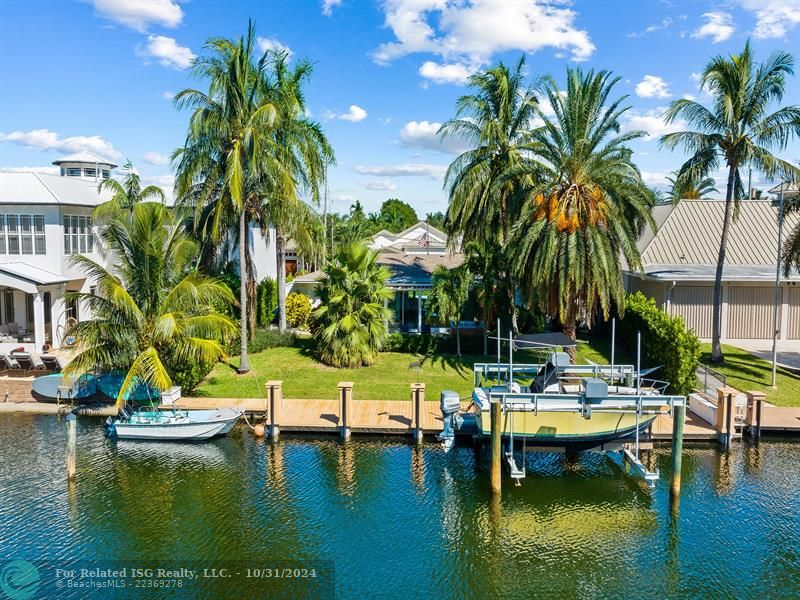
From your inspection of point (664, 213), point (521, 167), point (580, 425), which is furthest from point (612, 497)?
point (664, 213)

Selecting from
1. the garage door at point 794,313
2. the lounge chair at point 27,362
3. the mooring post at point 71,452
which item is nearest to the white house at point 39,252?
the lounge chair at point 27,362

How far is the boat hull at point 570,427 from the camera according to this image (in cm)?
1742

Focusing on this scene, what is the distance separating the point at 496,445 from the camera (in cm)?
1656

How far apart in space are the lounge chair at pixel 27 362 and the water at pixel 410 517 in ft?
18.6

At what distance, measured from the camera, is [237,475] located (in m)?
17.4

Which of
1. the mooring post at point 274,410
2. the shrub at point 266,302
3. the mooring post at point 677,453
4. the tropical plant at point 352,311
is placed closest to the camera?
the mooring post at point 677,453

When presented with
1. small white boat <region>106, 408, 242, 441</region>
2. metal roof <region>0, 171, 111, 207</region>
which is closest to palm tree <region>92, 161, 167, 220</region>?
metal roof <region>0, 171, 111, 207</region>

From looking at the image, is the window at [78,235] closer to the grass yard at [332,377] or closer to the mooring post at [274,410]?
the grass yard at [332,377]

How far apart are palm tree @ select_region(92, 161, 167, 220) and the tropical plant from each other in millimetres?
10911

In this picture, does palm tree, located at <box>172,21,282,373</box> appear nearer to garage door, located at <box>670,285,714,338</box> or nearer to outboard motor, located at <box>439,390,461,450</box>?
outboard motor, located at <box>439,390,461,450</box>

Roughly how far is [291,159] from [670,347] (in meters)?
17.4

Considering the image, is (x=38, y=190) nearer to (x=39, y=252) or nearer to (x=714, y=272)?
(x=39, y=252)

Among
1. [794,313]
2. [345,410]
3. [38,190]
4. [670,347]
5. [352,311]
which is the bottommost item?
[345,410]

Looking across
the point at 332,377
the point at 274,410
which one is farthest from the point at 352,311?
the point at 274,410
